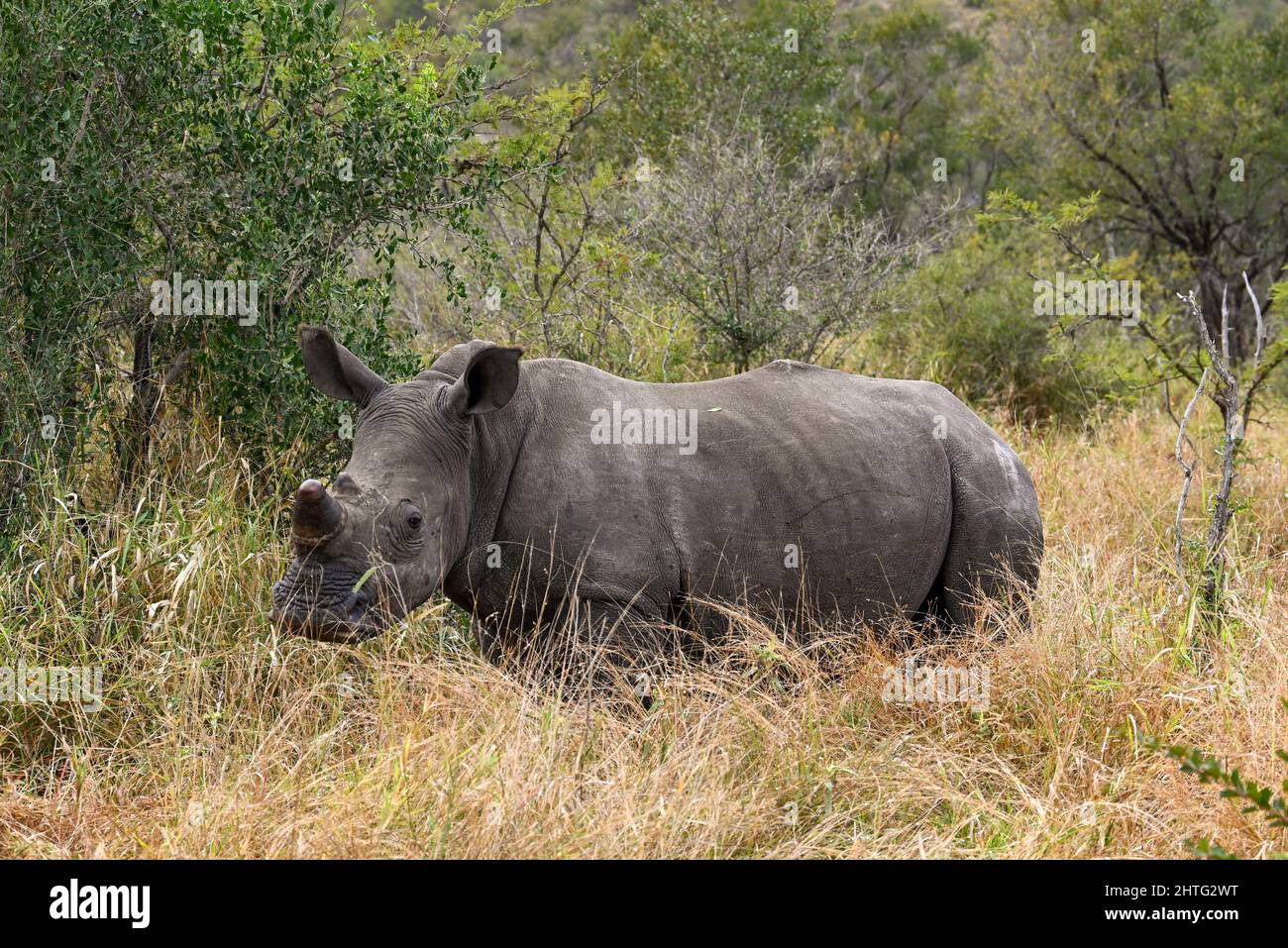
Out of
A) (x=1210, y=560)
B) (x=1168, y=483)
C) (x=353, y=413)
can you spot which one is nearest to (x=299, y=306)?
(x=353, y=413)

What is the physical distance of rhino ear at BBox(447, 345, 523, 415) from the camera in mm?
5008

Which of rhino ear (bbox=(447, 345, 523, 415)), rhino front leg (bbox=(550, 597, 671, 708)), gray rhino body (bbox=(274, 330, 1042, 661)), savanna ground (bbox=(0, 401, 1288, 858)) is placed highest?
rhino ear (bbox=(447, 345, 523, 415))

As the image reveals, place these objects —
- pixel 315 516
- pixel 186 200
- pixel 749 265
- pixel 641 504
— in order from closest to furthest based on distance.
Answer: pixel 315 516 < pixel 641 504 < pixel 186 200 < pixel 749 265

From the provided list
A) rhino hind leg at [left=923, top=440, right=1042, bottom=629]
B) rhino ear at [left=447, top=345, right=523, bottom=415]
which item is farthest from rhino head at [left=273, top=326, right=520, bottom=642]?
rhino hind leg at [left=923, top=440, right=1042, bottom=629]

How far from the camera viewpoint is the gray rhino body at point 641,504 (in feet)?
15.9

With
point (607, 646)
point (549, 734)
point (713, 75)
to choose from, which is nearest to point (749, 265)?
point (607, 646)

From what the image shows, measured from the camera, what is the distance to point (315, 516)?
4.48 meters

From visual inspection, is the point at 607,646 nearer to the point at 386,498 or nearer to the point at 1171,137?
the point at 386,498

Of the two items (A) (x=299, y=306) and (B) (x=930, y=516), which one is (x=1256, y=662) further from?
(A) (x=299, y=306)

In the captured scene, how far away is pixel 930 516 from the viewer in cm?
587

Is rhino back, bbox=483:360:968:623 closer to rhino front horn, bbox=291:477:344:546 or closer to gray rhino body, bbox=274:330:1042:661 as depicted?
gray rhino body, bbox=274:330:1042:661

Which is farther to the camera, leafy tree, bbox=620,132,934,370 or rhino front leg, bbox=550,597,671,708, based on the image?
leafy tree, bbox=620,132,934,370

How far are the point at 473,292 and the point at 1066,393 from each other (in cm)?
524

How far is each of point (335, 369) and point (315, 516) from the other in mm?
990
